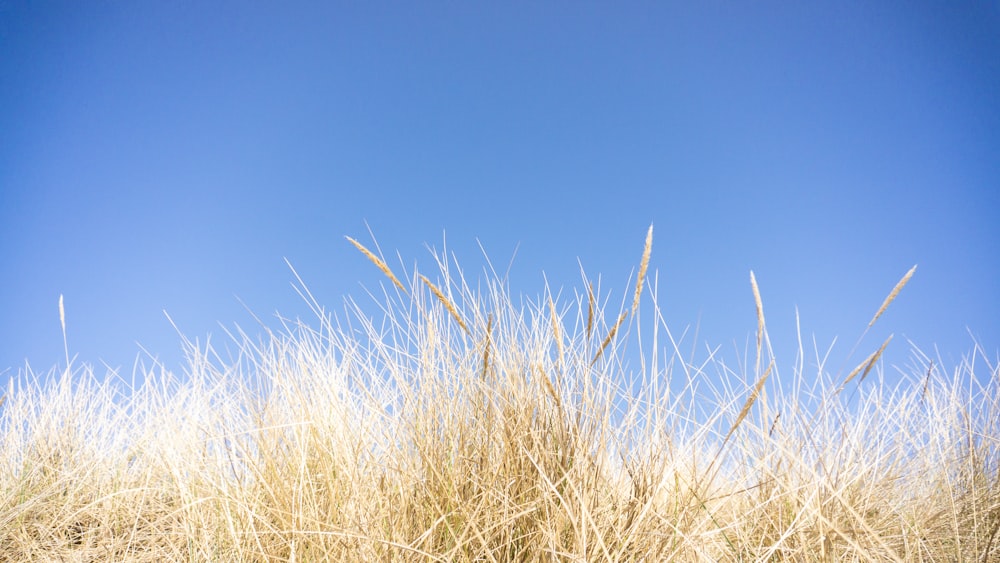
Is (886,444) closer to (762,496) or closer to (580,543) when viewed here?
(762,496)

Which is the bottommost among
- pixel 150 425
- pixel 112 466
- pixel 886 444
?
pixel 886 444

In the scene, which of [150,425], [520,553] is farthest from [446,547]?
[150,425]

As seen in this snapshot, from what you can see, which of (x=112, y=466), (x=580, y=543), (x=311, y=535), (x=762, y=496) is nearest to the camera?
(x=580, y=543)

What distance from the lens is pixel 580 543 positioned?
110 cm

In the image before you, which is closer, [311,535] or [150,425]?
[311,535]

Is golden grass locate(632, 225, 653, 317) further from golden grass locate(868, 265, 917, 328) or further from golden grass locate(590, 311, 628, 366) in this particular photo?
golden grass locate(868, 265, 917, 328)

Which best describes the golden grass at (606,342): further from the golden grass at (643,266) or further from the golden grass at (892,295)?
the golden grass at (892,295)

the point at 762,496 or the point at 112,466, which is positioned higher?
the point at 112,466

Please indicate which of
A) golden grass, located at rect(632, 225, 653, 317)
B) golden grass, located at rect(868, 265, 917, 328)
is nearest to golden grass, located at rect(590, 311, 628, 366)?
golden grass, located at rect(632, 225, 653, 317)

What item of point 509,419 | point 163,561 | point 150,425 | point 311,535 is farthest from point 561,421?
point 150,425

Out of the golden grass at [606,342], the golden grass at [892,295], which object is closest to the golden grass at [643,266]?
the golden grass at [606,342]

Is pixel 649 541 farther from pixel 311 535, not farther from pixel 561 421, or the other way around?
pixel 311 535

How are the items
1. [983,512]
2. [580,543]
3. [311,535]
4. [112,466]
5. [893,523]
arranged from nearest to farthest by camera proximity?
[580,543] → [311,535] → [983,512] → [893,523] → [112,466]

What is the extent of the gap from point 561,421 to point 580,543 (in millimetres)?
249
